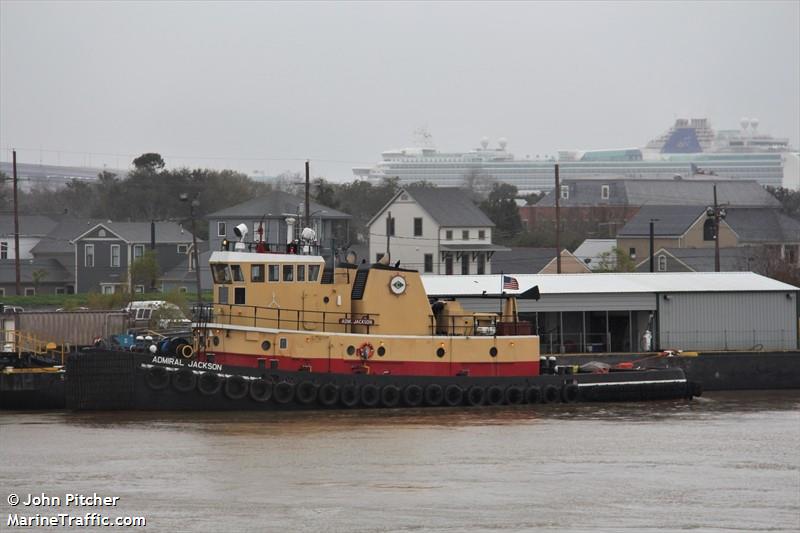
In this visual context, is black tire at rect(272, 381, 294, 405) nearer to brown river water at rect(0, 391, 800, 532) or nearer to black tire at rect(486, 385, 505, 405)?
brown river water at rect(0, 391, 800, 532)

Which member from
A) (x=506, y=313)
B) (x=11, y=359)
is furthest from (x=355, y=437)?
(x=11, y=359)

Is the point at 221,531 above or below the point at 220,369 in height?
below

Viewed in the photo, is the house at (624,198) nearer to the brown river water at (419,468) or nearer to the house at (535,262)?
the house at (535,262)

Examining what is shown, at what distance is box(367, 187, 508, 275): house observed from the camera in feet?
224

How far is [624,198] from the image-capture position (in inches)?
4006

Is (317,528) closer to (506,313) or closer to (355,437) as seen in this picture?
(355,437)

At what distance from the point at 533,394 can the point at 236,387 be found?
22.1 feet

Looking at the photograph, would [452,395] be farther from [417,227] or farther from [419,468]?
[417,227]

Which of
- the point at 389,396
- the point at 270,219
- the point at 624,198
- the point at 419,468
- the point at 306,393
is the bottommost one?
the point at 419,468

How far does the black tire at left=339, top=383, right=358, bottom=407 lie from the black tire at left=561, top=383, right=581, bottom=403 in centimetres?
493

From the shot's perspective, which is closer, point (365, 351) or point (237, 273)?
point (237, 273)

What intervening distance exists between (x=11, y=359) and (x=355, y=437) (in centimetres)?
892

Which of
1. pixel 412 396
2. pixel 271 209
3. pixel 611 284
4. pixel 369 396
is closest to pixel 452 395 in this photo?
pixel 412 396

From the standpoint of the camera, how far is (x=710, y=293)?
128ft
